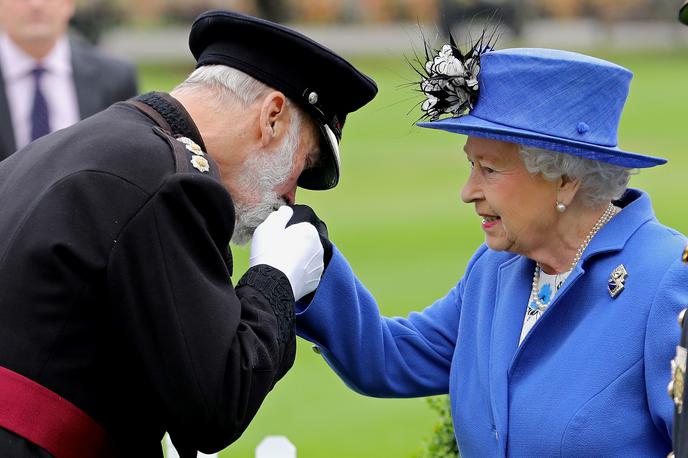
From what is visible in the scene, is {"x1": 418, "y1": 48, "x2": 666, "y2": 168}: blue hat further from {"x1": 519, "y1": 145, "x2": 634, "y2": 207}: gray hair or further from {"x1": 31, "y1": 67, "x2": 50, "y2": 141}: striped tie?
{"x1": 31, "y1": 67, "x2": 50, "y2": 141}: striped tie

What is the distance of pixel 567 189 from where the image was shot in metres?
3.83

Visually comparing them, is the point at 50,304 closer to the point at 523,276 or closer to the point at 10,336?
the point at 10,336

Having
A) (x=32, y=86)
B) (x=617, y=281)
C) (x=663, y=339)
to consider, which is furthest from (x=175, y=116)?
(x=32, y=86)

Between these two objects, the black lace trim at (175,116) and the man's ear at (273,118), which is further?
the man's ear at (273,118)

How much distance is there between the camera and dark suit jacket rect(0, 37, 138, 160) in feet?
27.1

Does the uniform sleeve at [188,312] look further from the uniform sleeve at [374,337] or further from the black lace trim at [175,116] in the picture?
the uniform sleeve at [374,337]

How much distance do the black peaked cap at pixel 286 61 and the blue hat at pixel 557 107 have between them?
1.12 feet

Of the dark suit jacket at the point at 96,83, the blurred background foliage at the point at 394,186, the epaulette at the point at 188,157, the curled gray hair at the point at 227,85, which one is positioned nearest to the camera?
the epaulette at the point at 188,157

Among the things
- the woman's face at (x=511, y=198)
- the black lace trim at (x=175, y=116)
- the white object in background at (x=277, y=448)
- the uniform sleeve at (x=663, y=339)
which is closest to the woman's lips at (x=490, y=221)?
the woman's face at (x=511, y=198)

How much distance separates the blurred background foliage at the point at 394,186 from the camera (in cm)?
781

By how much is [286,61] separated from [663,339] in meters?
1.27

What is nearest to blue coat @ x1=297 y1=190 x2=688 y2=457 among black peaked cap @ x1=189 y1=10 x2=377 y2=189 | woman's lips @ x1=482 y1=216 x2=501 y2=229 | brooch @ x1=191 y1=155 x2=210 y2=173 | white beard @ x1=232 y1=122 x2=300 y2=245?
woman's lips @ x1=482 y1=216 x2=501 y2=229

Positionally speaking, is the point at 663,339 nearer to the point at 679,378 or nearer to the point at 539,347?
the point at 539,347

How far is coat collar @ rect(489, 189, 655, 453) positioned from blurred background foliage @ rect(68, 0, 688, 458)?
0.59 meters
